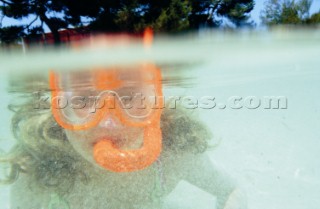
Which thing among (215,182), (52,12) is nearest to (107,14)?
(52,12)

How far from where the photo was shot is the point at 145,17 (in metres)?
4.43

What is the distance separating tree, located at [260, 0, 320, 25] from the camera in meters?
5.41

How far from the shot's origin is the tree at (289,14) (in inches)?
213

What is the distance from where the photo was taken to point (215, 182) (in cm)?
373

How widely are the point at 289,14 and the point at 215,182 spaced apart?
444 centimetres

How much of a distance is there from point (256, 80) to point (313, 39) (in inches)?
227

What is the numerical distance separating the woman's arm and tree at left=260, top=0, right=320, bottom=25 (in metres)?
3.34

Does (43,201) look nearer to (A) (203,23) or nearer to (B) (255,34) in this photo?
(A) (203,23)

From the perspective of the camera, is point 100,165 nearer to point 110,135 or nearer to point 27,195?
point 110,135

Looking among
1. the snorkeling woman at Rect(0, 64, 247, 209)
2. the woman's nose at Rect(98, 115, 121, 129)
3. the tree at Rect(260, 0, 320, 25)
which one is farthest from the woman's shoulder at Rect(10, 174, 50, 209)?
the tree at Rect(260, 0, 320, 25)

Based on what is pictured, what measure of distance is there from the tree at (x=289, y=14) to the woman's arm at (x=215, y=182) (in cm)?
334

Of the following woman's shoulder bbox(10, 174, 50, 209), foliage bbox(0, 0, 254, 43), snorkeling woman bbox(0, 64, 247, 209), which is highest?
foliage bbox(0, 0, 254, 43)

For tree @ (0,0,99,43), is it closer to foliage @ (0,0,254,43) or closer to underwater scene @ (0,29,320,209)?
foliage @ (0,0,254,43)

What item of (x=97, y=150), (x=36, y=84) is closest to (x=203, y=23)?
(x=97, y=150)
